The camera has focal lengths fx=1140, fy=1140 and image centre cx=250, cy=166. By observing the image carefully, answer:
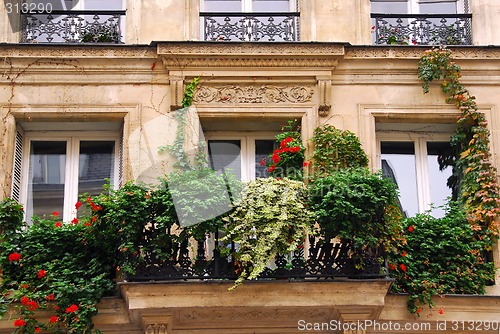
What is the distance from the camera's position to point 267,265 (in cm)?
1301

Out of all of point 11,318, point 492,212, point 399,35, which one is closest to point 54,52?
point 11,318

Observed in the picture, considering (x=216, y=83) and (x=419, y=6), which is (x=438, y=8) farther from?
(x=216, y=83)

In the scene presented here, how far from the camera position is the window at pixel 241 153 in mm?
14695

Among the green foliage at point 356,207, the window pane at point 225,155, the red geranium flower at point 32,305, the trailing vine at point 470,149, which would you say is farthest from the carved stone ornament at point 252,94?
the red geranium flower at point 32,305

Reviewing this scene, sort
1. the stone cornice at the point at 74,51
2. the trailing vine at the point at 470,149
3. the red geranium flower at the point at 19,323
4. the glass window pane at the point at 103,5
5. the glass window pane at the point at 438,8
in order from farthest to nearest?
1. the glass window pane at the point at 438,8
2. the glass window pane at the point at 103,5
3. the stone cornice at the point at 74,51
4. the trailing vine at the point at 470,149
5. the red geranium flower at the point at 19,323

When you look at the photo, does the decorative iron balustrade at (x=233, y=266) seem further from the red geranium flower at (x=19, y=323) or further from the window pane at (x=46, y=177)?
the window pane at (x=46, y=177)

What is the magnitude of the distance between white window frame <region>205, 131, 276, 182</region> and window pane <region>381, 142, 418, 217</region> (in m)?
1.51


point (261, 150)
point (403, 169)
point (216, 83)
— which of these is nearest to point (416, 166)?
point (403, 169)

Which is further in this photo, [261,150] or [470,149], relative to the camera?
[261,150]

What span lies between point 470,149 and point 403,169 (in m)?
0.97

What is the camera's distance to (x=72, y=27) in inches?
590

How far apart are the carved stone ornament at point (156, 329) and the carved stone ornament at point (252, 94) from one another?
3.16 meters

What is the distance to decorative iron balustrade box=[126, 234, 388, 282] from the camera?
1268cm

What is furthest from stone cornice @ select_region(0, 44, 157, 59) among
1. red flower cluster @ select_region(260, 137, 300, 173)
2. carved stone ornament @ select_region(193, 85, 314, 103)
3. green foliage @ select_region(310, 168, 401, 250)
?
green foliage @ select_region(310, 168, 401, 250)
